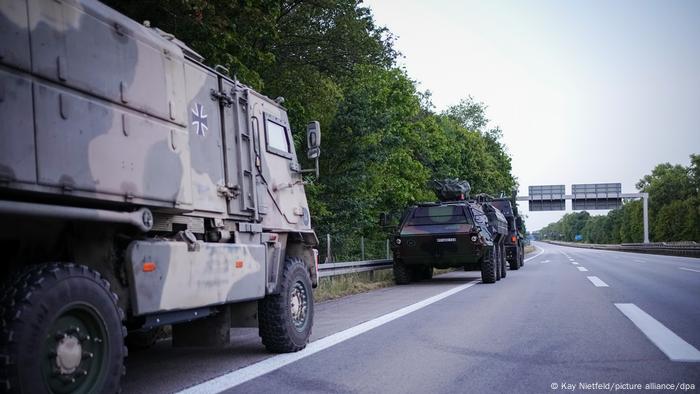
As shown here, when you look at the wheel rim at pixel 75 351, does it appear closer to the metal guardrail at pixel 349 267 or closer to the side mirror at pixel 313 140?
the side mirror at pixel 313 140

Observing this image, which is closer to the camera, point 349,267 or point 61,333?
point 61,333

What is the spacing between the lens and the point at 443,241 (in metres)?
15.2

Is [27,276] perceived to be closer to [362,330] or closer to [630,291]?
[362,330]

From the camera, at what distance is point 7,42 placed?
310cm

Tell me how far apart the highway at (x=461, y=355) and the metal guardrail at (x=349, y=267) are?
2.94 m

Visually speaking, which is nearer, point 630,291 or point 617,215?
point 630,291

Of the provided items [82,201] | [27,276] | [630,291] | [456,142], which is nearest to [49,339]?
[27,276]

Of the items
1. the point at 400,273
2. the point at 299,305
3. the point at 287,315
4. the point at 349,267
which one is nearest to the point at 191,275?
the point at 287,315

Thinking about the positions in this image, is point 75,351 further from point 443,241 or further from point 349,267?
point 443,241

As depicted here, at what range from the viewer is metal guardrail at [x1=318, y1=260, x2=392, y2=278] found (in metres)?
12.7

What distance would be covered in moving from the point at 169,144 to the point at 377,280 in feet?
42.5

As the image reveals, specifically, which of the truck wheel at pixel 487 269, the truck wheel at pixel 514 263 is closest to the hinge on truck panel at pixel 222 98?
the truck wheel at pixel 487 269

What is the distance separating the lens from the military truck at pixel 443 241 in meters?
15.1

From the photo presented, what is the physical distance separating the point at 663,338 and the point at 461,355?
2.39 m
